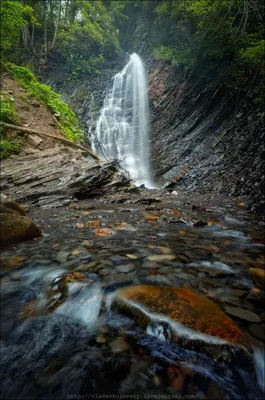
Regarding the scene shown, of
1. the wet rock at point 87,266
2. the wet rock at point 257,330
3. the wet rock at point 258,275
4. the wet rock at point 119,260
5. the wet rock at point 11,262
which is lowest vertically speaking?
the wet rock at point 258,275

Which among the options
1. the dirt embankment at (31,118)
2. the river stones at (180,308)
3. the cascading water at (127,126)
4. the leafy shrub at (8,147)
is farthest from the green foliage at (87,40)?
the river stones at (180,308)

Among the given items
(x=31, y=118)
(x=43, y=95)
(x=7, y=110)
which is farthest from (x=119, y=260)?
(x=43, y=95)

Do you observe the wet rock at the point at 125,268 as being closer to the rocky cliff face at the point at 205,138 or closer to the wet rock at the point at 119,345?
the wet rock at the point at 119,345

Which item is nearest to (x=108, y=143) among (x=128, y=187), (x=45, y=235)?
(x=128, y=187)

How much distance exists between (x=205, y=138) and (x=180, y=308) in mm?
11357

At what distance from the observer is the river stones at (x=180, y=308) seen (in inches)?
48.3

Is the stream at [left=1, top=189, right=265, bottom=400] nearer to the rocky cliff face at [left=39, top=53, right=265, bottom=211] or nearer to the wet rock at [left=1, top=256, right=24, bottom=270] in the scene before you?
the wet rock at [left=1, top=256, right=24, bottom=270]

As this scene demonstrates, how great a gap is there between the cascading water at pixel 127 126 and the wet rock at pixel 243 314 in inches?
453

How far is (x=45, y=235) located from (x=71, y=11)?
28643 millimetres

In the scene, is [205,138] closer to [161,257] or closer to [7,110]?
[7,110]

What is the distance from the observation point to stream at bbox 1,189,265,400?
1052 millimetres

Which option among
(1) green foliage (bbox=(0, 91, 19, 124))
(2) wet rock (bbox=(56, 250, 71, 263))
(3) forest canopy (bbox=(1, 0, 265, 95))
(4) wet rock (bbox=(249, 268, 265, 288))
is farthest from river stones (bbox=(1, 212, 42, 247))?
(3) forest canopy (bbox=(1, 0, 265, 95))

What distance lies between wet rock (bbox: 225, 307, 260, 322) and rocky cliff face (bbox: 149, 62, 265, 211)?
3.81 m

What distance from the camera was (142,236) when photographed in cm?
301
